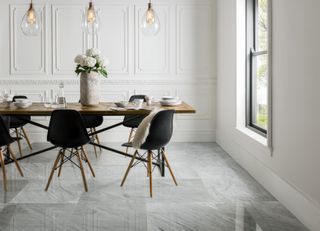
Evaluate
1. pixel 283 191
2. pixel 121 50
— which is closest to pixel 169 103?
pixel 283 191

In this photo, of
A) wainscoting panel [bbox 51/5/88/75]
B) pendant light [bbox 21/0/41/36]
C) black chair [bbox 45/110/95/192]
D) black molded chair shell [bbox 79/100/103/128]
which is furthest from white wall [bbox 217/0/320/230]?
wainscoting panel [bbox 51/5/88/75]

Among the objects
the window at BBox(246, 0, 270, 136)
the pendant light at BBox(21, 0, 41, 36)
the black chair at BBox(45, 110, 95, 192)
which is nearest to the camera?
the black chair at BBox(45, 110, 95, 192)

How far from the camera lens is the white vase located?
4.71 m

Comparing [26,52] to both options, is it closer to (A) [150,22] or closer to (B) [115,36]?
(B) [115,36]

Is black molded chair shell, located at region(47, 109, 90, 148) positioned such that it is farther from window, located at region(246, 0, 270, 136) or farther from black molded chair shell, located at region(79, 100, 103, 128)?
window, located at region(246, 0, 270, 136)

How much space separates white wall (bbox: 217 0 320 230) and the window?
0.68 meters

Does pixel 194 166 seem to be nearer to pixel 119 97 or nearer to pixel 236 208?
pixel 236 208

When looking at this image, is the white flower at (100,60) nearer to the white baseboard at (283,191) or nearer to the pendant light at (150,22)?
the pendant light at (150,22)

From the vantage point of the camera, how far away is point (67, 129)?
404cm

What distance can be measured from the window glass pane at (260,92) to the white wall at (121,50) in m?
1.83

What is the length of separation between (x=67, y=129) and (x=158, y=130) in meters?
0.90

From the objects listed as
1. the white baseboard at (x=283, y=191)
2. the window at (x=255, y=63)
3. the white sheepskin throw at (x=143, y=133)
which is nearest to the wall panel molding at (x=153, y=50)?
the window at (x=255, y=63)

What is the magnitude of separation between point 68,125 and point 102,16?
11.5 feet

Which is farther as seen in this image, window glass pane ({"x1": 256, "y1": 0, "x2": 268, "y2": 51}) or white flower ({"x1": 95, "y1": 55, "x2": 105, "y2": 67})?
window glass pane ({"x1": 256, "y1": 0, "x2": 268, "y2": 51})
